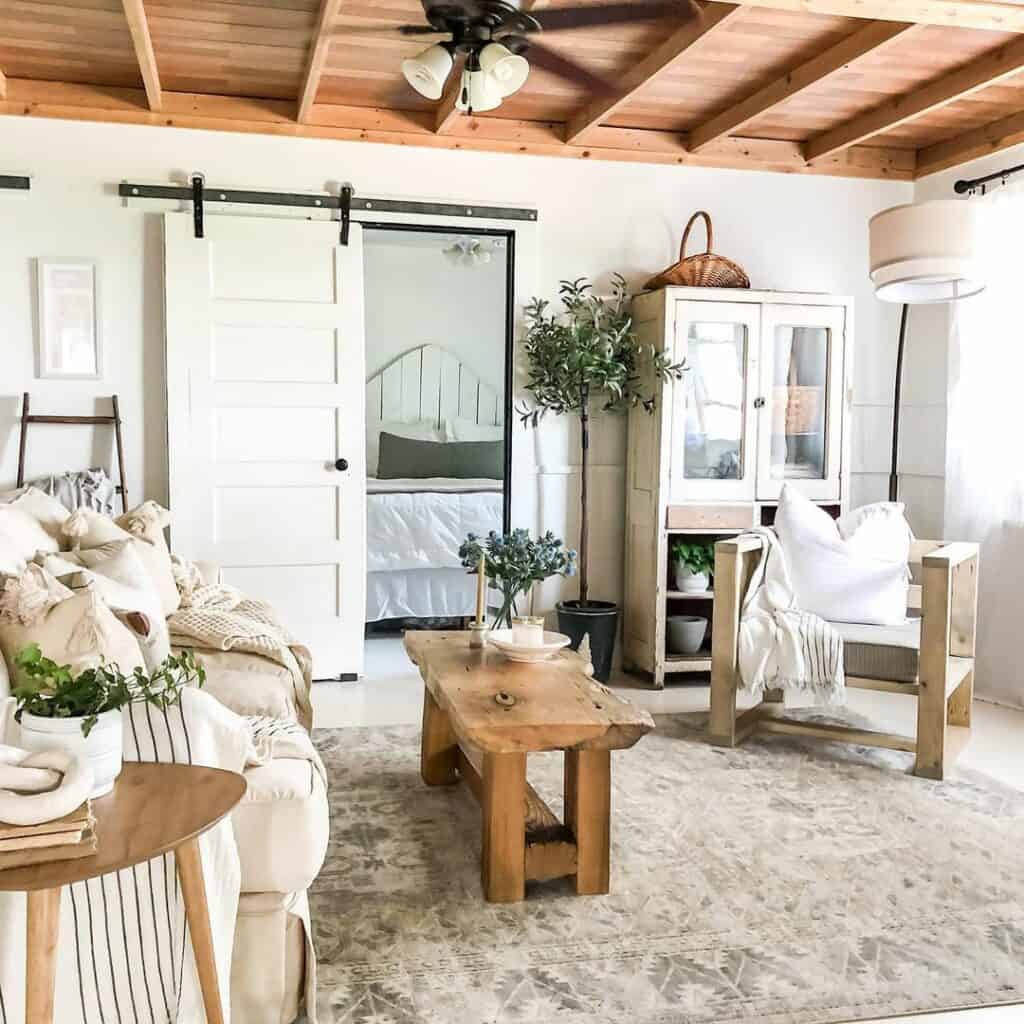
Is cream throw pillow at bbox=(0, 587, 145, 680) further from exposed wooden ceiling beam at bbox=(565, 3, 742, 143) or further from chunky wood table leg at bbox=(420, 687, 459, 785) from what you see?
exposed wooden ceiling beam at bbox=(565, 3, 742, 143)

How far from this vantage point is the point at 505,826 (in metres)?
2.64

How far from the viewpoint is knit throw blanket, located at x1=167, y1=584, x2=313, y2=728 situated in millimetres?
3246

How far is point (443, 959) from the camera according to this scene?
92.7 inches

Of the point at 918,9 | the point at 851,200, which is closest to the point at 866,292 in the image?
the point at 851,200

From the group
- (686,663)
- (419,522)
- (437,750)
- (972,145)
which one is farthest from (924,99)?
(437,750)

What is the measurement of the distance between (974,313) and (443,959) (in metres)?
3.91

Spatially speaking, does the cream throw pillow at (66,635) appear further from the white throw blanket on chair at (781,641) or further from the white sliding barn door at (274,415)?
the white sliding barn door at (274,415)

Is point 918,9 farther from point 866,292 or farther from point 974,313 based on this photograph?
point 866,292

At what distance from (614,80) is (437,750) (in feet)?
9.12

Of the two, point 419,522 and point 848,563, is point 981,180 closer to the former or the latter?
point 848,563

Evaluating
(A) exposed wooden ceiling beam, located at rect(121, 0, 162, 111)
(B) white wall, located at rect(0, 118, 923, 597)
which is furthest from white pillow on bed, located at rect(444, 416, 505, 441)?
(A) exposed wooden ceiling beam, located at rect(121, 0, 162, 111)

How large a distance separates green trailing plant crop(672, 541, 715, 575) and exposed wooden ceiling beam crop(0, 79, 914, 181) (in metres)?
1.86

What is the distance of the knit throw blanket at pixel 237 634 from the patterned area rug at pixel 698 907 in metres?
0.41

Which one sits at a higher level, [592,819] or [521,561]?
[521,561]
